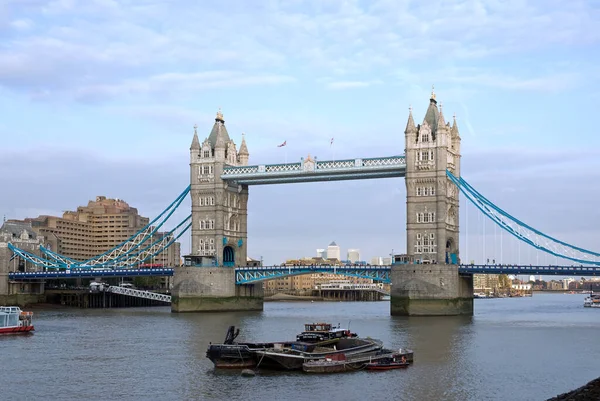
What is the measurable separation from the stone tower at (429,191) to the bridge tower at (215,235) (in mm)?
23680

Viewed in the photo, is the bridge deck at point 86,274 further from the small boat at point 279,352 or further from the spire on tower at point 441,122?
the small boat at point 279,352

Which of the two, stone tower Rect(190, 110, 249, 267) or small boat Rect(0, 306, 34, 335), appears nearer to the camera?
small boat Rect(0, 306, 34, 335)

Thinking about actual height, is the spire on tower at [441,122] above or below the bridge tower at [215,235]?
above

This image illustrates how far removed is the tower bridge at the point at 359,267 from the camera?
298 ft

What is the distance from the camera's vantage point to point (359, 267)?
9888cm

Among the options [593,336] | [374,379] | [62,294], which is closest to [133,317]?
[62,294]

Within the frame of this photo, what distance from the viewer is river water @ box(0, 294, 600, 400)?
40.6m

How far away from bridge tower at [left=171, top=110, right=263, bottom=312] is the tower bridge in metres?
0.12

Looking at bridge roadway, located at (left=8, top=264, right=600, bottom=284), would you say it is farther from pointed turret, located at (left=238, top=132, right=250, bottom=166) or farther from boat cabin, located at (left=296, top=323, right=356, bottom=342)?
boat cabin, located at (left=296, top=323, right=356, bottom=342)

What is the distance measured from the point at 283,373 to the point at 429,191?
51.2 m

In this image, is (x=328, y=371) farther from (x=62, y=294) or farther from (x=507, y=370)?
(x=62, y=294)

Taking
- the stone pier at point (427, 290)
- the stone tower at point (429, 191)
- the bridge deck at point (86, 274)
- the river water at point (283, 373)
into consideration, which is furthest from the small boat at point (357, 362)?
the bridge deck at point (86, 274)

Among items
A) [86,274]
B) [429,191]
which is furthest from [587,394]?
[86,274]

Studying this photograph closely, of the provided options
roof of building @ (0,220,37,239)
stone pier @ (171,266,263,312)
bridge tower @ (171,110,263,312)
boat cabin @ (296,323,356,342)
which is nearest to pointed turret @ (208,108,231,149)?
bridge tower @ (171,110,263,312)
